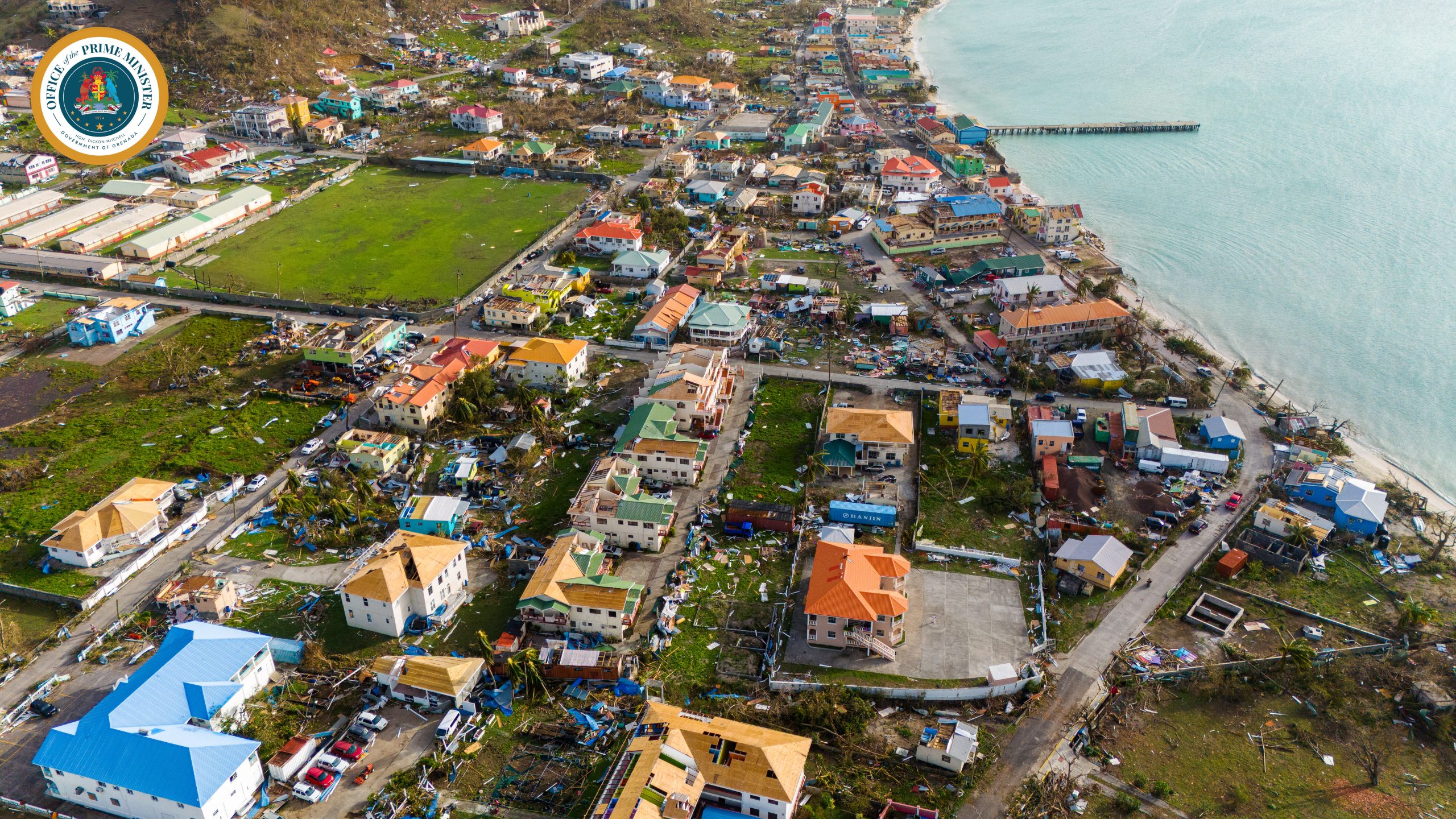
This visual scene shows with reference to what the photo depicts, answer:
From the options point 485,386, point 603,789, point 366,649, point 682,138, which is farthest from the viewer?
point 682,138

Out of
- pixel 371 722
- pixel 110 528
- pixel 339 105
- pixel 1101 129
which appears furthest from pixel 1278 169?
pixel 339 105

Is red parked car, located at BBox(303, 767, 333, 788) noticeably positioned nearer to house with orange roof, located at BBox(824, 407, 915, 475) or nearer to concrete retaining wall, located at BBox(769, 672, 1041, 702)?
concrete retaining wall, located at BBox(769, 672, 1041, 702)

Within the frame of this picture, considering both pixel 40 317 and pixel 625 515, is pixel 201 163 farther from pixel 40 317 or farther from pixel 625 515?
pixel 625 515

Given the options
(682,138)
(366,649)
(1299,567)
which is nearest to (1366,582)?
(1299,567)

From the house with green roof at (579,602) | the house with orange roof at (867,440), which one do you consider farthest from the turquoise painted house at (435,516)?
the house with orange roof at (867,440)

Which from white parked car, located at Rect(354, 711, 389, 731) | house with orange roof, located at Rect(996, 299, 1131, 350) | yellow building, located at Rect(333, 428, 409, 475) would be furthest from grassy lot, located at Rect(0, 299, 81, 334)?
house with orange roof, located at Rect(996, 299, 1131, 350)

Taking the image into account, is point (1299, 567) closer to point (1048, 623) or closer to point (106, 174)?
point (1048, 623)

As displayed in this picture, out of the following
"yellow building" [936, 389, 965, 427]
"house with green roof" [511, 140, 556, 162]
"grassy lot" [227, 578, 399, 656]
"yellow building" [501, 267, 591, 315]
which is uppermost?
"house with green roof" [511, 140, 556, 162]
